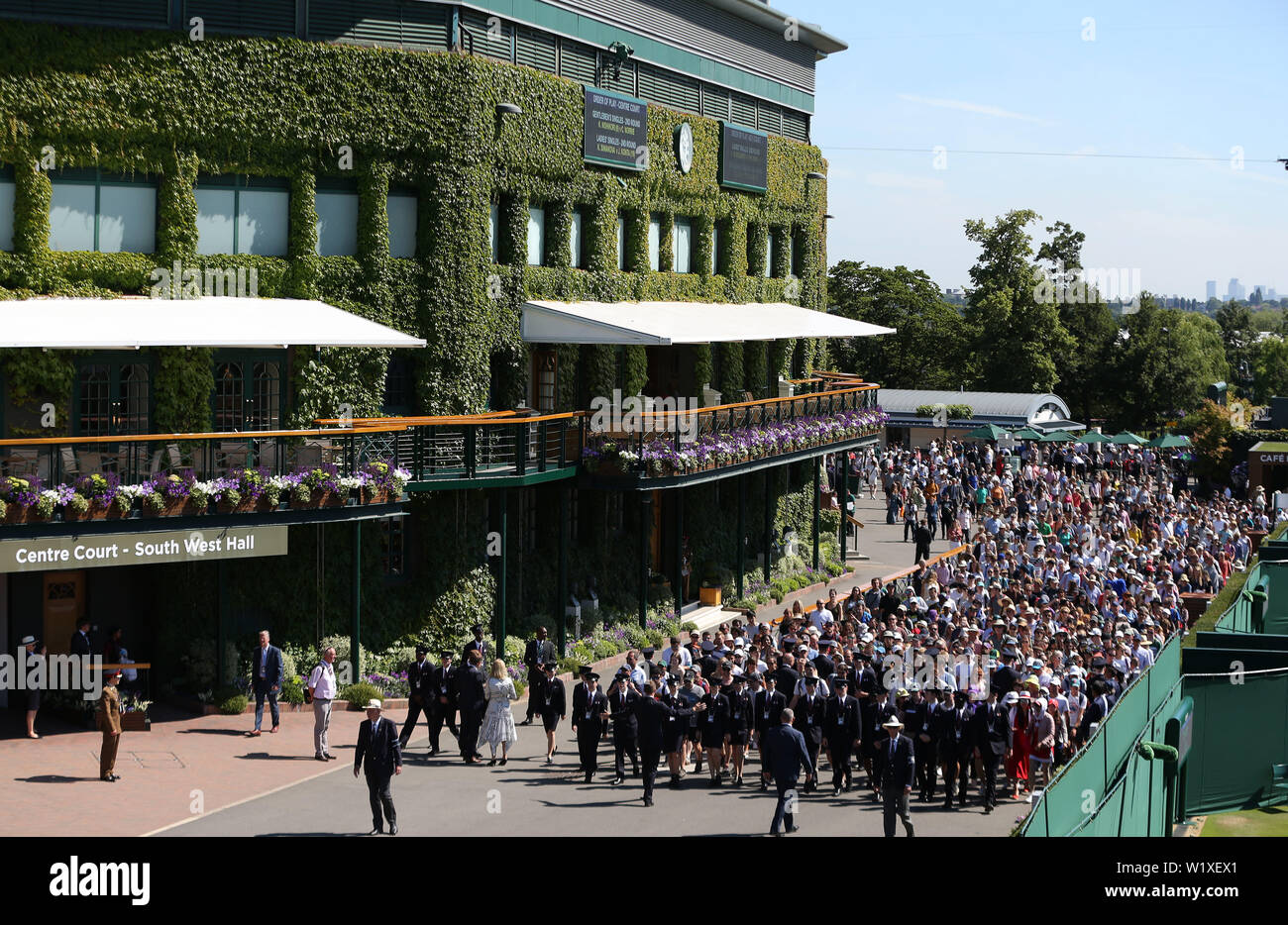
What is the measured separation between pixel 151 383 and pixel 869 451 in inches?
1546

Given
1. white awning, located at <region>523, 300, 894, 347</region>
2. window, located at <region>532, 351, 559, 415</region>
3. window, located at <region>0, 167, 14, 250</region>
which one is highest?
window, located at <region>0, 167, 14, 250</region>

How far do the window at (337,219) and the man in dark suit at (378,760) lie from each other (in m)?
12.2

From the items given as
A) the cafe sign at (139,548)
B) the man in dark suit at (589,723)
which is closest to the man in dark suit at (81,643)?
the cafe sign at (139,548)

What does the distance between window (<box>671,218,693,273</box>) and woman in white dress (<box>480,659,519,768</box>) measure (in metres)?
17.7

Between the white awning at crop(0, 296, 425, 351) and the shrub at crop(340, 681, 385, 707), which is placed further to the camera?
the shrub at crop(340, 681, 385, 707)

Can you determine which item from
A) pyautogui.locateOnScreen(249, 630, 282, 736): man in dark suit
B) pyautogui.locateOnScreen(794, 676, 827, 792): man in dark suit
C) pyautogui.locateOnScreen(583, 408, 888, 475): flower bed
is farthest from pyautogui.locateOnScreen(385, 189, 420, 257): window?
pyautogui.locateOnScreen(794, 676, 827, 792): man in dark suit

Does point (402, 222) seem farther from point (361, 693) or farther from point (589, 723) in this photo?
point (589, 723)

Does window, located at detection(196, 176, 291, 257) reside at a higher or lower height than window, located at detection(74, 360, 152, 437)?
higher

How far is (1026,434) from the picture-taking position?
61.5 metres

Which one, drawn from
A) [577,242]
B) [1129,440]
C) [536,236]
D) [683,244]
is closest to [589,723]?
[536,236]

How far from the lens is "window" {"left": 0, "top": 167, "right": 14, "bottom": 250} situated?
79.5 ft

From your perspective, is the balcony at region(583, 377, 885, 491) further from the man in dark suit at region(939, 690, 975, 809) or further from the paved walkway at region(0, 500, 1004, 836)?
the man in dark suit at region(939, 690, 975, 809)

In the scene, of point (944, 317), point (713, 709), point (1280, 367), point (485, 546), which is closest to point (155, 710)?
point (485, 546)

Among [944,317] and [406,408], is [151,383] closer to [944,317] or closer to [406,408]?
[406,408]
